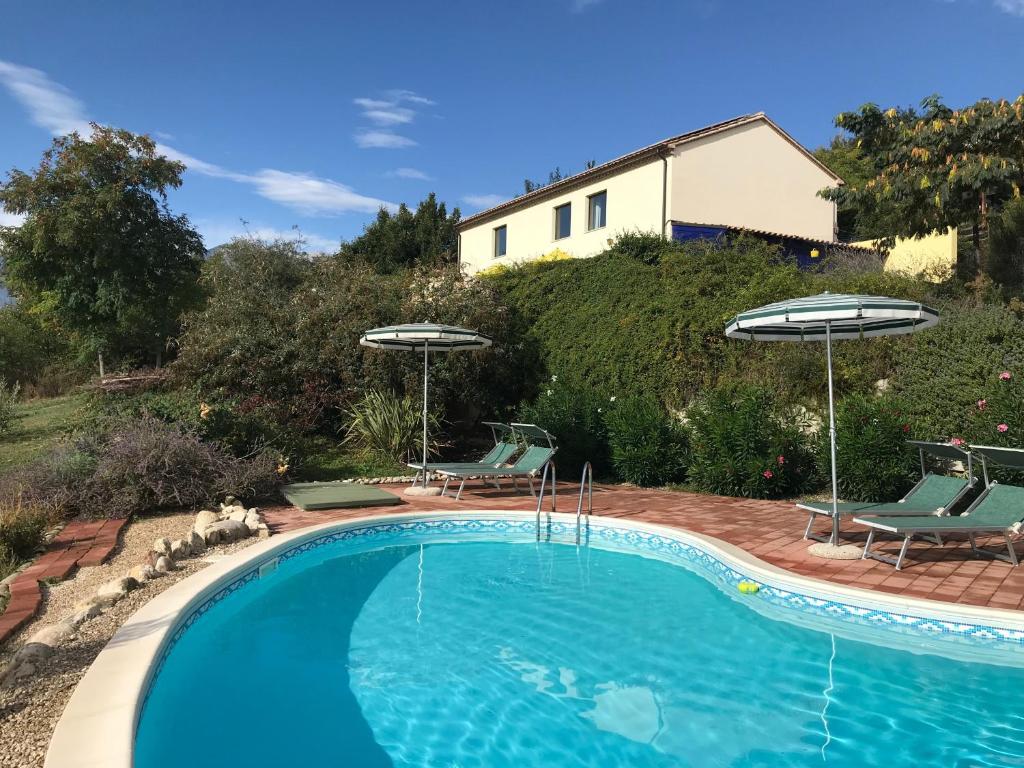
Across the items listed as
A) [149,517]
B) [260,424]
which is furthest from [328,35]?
[149,517]

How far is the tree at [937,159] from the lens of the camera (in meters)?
12.5

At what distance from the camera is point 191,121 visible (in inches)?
473

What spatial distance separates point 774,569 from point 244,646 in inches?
173

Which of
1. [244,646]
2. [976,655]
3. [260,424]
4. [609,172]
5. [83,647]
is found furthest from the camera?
[609,172]

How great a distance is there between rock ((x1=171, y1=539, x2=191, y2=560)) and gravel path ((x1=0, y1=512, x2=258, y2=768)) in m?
0.10

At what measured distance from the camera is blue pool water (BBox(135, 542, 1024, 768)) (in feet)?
11.7

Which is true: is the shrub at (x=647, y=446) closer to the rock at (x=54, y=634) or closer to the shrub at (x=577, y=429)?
the shrub at (x=577, y=429)

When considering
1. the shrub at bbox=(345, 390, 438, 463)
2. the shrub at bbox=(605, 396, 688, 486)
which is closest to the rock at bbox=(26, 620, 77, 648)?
the shrub at bbox=(605, 396, 688, 486)

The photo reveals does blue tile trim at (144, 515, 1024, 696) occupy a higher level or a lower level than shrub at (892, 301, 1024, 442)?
lower

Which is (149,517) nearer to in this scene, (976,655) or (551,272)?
(976,655)

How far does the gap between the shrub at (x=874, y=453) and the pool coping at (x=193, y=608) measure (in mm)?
2804

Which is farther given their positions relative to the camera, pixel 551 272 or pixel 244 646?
pixel 551 272

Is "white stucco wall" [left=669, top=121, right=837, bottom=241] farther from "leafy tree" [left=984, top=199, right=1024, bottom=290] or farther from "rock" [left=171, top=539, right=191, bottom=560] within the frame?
"rock" [left=171, top=539, right=191, bottom=560]

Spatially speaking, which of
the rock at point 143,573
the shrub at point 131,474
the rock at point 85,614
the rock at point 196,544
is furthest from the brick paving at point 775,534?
the rock at point 85,614
